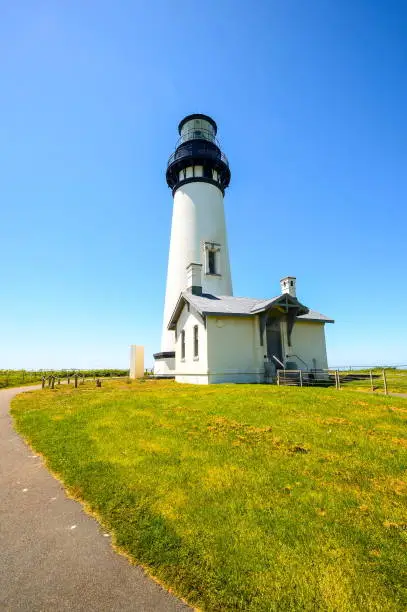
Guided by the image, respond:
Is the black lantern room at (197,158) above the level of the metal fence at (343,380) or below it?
above

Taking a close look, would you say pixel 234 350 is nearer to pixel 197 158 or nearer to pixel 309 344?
pixel 309 344

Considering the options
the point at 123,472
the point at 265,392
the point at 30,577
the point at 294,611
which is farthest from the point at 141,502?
the point at 265,392

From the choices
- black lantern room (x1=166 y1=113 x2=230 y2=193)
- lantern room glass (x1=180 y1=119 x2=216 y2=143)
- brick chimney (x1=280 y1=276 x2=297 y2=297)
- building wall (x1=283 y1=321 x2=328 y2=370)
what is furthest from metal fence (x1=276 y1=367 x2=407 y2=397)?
lantern room glass (x1=180 y1=119 x2=216 y2=143)

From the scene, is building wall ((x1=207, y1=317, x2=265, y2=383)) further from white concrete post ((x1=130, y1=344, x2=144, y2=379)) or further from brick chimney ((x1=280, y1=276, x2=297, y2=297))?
white concrete post ((x1=130, y1=344, x2=144, y2=379))

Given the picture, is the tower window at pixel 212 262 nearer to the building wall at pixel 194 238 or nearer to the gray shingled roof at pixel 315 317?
the building wall at pixel 194 238

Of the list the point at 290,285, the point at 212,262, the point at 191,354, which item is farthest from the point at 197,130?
the point at 191,354

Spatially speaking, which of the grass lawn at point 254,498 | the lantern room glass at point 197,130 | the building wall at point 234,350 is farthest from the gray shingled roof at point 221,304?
the lantern room glass at point 197,130

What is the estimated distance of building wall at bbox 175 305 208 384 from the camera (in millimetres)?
18327

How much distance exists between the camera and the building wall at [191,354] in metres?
18.3

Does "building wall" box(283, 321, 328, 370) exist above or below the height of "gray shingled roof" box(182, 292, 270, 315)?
below

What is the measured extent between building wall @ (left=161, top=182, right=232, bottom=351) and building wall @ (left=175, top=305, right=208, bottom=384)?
2.75 metres

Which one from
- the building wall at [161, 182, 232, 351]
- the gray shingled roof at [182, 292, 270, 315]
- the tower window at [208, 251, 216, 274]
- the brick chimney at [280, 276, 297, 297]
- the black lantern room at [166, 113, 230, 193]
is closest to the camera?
the gray shingled roof at [182, 292, 270, 315]

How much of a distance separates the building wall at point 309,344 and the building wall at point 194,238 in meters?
7.17

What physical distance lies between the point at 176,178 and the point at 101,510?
29493mm
